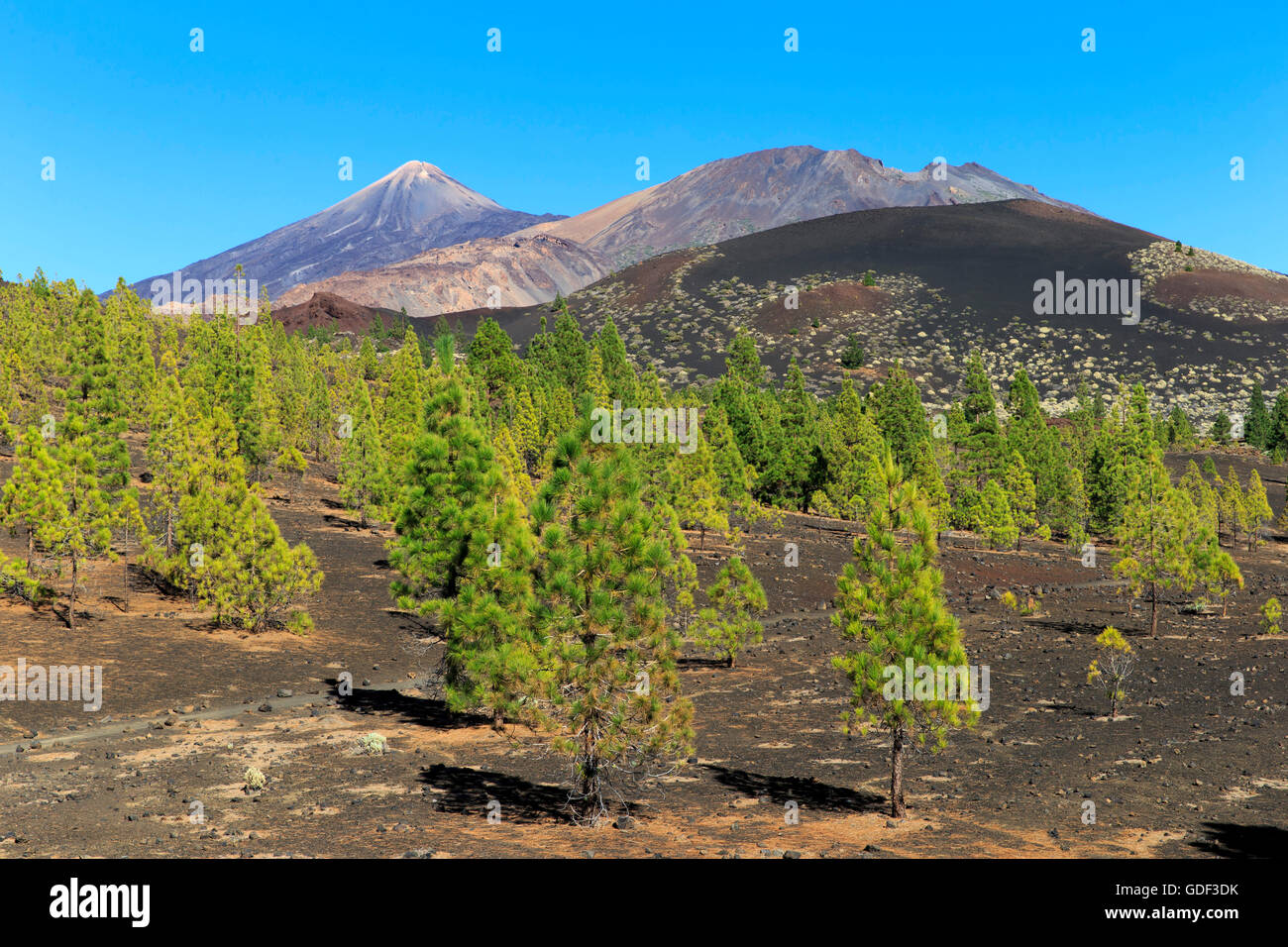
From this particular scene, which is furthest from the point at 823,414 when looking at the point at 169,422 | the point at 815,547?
the point at 169,422

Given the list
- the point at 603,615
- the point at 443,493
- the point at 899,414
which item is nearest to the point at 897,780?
the point at 603,615

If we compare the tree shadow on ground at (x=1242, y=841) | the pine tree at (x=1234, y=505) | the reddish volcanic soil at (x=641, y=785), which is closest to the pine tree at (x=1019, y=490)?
the pine tree at (x=1234, y=505)

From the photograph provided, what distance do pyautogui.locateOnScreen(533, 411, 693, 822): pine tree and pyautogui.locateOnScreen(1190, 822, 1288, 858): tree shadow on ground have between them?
27.5ft

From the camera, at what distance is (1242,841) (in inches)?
565

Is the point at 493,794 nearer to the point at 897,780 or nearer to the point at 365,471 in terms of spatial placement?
the point at 897,780

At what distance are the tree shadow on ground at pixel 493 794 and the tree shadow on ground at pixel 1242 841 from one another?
10.6m

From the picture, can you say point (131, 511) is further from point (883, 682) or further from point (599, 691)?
point (883, 682)

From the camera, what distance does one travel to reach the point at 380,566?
47219 mm

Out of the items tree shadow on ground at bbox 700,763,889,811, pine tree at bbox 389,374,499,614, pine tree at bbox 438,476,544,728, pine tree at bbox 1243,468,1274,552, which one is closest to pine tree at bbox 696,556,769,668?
pine tree at bbox 438,476,544,728

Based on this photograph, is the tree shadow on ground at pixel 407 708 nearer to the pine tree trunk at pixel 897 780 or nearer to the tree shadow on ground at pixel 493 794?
the tree shadow on ground at pixel 493 794

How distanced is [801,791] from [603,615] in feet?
22.0

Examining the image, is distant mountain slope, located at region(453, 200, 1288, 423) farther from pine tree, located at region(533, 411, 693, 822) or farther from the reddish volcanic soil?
pine tree, located at region(533, 411, 693, 822)

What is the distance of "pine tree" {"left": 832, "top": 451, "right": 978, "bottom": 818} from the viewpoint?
1598 cm

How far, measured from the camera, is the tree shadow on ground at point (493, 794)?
16.7 meters
